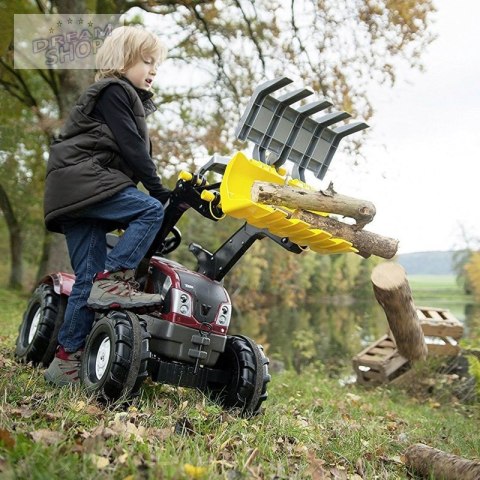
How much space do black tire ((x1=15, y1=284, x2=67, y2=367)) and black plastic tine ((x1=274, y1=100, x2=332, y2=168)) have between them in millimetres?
2039

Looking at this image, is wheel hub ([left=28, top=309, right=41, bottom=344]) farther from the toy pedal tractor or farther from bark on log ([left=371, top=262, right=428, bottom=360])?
bark on log ([left=371, top=262, right=428, bottom=360])

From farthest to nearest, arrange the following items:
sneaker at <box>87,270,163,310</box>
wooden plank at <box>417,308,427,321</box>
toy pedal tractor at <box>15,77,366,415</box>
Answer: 1. wooden plank at <box>417,308,427,321</box>
2. sneaker at <box>87,270,163,310</box>
3. toy pedal tractor at <box>15,77,366,415</box>

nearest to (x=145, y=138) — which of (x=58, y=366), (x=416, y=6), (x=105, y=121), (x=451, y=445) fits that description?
(x=105, y=121)

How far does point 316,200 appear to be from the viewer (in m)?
3.82

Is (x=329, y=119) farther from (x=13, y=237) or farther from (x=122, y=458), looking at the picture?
(x=13, y=237)

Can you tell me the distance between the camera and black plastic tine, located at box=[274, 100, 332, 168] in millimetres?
3990

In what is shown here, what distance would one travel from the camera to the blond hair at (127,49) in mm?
4129

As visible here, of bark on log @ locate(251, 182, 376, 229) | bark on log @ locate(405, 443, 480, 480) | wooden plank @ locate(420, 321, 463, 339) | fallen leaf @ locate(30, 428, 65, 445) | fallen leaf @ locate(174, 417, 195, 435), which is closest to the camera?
fallen leaf @ locate(30, 428, 65, 445)

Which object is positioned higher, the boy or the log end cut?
the boy

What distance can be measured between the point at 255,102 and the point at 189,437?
1.94m

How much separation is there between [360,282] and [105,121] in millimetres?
47351

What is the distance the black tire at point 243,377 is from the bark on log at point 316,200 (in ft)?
3.57

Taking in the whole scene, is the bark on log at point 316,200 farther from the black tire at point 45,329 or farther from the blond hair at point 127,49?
the black tire at point 45,329

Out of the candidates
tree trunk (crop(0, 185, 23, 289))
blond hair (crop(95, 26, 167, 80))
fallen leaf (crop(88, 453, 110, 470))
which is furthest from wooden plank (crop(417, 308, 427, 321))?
tree trunk (crop(0, 185, 23, 289))
